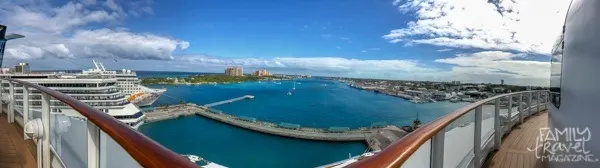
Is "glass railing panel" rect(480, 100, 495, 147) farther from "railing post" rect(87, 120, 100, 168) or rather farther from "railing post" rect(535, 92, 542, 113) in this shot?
"railing post" rect(535, 92, 542, 113)

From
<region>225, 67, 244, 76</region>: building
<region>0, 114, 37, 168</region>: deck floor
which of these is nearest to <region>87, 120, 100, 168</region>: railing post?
<region>0, 114, 37, 168</region>: deck floor

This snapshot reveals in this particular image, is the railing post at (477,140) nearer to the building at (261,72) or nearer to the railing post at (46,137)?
the railing post at (46,137)

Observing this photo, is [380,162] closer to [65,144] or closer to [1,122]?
A: [65,144]

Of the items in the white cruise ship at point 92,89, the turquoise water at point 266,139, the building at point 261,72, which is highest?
the building at point 261,72

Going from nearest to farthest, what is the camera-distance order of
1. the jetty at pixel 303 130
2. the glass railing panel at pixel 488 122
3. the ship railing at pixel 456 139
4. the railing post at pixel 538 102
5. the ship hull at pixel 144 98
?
Answer: the ship railing at pixel 456 139, the glass railing panel at pixel 488 122, the railing post at pixel 538 102, the jetty at pixel 303 130, the ship hull at pixel 144 98

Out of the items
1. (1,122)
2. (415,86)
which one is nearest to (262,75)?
(415,86)

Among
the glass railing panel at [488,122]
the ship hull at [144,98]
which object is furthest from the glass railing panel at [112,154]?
the ship hull at [144,98]

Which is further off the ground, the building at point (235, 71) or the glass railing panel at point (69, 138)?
the building at point (235, 71)

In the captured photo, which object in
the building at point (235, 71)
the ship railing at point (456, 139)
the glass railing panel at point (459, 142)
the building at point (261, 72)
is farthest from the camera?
the building at point (261, 72)
